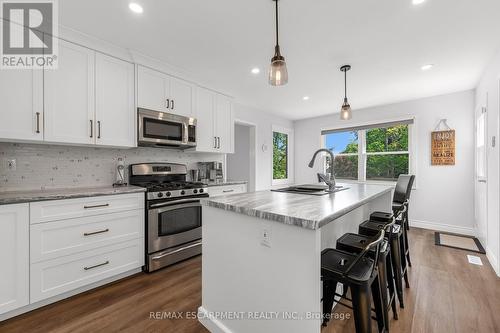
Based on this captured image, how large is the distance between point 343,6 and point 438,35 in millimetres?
1157

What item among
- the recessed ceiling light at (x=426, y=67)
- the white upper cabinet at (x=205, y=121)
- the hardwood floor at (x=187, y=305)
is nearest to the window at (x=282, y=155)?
the white upper cabinet at (x=205, y=121)

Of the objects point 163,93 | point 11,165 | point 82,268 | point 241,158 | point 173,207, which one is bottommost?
point 82,268

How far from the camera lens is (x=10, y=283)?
1.72 m

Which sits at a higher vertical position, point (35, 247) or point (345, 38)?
point (345, 38)

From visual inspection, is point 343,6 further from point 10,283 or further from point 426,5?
point 10,283

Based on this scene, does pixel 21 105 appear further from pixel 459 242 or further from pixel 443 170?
pixel 443 170

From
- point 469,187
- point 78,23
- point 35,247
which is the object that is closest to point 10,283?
point 35,247

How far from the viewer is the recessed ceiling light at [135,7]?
5.92 ft

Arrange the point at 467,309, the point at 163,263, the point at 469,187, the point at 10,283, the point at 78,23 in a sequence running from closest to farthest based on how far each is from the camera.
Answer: the point at 10,283
the point at 467,309
the point at 78,23
the point at 163,263
the point at 469,187

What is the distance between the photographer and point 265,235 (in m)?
1.27

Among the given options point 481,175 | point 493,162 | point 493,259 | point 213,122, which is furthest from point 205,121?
point 481,175

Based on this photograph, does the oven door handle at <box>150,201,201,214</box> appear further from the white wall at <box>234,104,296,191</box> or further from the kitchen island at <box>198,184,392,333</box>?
the white wall at <box>234,104,296,191</box>

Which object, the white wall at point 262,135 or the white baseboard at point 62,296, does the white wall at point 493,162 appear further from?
the white baseboard at point 62,296

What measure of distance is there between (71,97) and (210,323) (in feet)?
7.88
